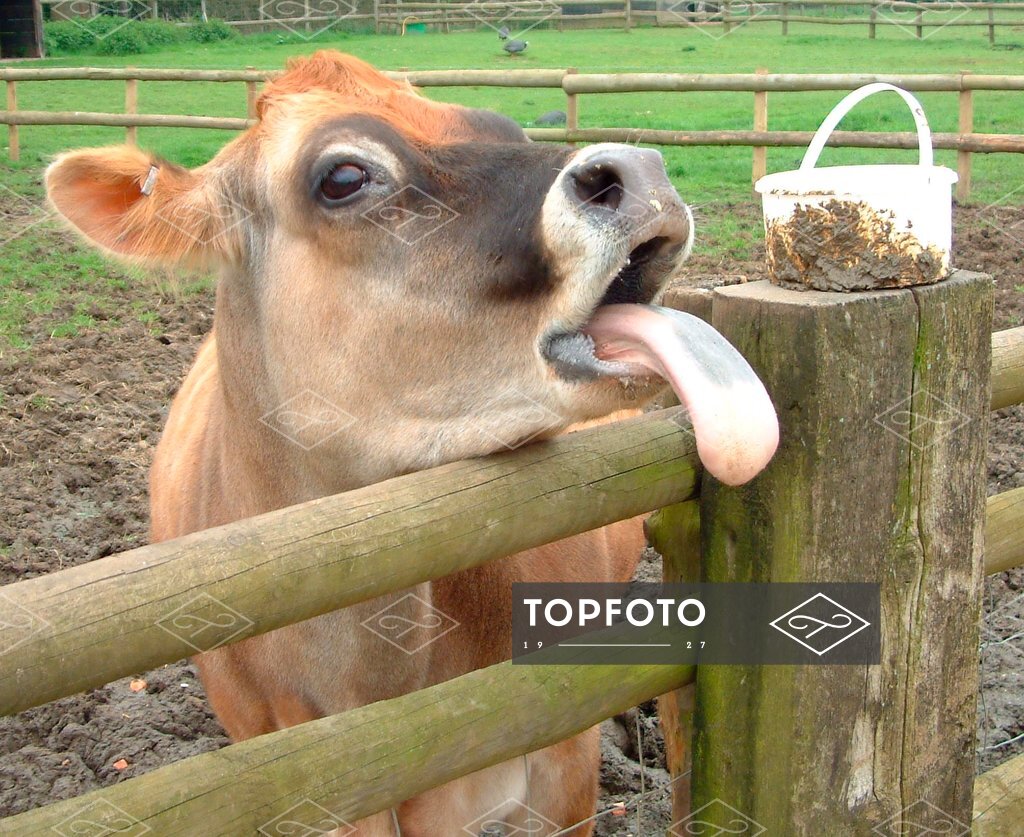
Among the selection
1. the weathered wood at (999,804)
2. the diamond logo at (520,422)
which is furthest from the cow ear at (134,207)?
the weathered wood at (999,804)

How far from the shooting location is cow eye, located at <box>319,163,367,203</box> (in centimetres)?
220

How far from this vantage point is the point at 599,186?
1903 millimetres

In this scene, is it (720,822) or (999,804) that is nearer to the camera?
(720,822)

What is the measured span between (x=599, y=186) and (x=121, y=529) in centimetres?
319

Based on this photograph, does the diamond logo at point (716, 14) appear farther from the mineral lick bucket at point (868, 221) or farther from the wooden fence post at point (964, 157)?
the mineral lick bucket at point (868, 221)

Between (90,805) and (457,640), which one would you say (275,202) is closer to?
(457,640)

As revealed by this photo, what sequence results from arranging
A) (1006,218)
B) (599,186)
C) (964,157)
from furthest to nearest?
(964,157) → (1006,218) → (599,186)

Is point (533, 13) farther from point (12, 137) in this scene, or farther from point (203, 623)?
point (203, 623)

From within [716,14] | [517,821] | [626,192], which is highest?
[716,14]

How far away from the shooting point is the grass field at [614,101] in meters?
8.38

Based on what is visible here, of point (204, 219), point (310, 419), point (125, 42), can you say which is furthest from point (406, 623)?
point (125, 42)

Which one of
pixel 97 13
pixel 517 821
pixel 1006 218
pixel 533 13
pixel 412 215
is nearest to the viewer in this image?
pixel 412 215

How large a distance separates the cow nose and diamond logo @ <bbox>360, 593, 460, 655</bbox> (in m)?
0.92

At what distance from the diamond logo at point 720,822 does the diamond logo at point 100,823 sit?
41.8 inches
